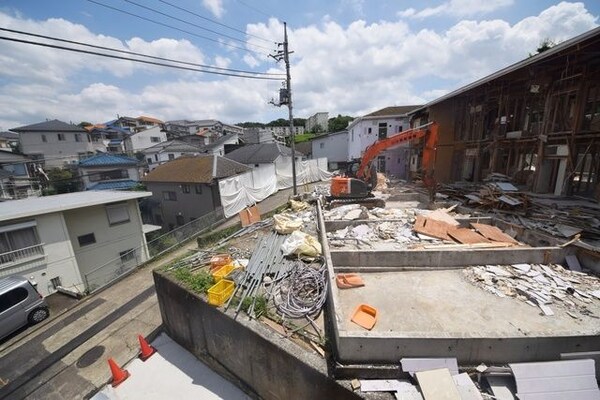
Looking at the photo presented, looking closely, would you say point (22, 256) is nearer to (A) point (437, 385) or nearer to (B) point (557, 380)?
(A) point (437, 385)

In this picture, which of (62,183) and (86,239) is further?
(62,183)

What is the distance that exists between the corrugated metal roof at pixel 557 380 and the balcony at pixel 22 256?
16.4m

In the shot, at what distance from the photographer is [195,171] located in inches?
766

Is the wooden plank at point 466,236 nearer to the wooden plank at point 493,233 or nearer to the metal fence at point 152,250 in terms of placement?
the wooden plank at point 493,233

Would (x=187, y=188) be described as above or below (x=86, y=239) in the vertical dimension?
above

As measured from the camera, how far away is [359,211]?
36.0 ft

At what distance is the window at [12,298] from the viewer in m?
8.05

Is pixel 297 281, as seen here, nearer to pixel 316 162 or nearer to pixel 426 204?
pixel 426 204

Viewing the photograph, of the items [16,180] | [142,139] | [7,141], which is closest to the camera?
[16,180]

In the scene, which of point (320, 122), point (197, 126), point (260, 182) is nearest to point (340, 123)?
point (320, 122)

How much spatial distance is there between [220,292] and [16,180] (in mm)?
32502

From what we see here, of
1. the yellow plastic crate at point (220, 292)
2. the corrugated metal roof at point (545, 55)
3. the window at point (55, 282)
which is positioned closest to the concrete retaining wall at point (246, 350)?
the yellow plastic crate at point (220, 292)

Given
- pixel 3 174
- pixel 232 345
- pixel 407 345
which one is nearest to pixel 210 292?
pixel 232 345

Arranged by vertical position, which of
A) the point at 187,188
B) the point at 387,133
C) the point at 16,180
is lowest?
the point at 187,188
